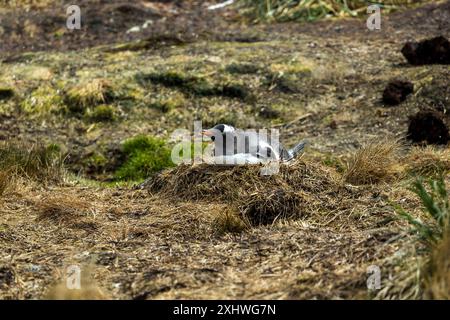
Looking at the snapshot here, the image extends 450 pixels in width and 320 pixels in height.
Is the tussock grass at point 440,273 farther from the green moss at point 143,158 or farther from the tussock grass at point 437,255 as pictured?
the green moss at point 143,158

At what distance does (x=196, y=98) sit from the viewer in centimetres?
930

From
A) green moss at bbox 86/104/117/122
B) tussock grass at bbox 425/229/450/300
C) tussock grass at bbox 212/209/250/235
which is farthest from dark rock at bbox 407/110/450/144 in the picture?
tussock grass at bbox 425/229/450/300

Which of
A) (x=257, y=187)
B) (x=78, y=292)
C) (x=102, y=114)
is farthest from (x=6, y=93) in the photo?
(x=78, y=292)

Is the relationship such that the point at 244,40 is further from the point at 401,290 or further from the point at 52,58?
the point at 401,290

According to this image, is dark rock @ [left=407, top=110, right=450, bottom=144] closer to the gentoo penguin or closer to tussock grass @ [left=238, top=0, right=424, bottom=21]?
the gentoo penguin

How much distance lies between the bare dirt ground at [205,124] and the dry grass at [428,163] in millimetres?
111

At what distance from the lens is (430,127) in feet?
23.8

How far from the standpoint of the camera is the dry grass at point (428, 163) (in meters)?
6.12

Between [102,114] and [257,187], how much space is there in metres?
3.98

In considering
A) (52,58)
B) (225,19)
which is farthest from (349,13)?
(52,58)

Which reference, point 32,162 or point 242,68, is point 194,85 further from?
point 32,162

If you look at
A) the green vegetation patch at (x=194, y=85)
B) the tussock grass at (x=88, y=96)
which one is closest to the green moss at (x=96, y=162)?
the tussock grass at (x=88, y=96)

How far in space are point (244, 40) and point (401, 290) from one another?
26.7 ft

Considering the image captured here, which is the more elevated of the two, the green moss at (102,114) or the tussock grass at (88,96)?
the tussock grass at (88,96)
